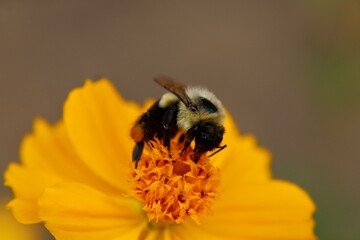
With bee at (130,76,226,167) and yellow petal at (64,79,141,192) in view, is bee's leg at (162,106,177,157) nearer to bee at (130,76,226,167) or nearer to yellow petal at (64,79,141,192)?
bee at (130,76,226,167)

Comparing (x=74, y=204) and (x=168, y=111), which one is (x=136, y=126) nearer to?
(x=168, y=111)

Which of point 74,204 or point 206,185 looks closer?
point 74,204

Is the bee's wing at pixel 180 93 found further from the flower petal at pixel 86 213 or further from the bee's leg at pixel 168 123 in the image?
the flower petal at pixel 86 213

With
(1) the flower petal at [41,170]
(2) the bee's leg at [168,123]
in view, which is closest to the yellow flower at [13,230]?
(1) the flower petal at [41,170]

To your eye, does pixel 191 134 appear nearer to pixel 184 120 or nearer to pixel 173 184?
pixel 184 120

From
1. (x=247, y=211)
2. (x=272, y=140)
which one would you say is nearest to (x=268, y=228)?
(x=247, y=211)

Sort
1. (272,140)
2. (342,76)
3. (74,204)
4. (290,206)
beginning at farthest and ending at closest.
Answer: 1. (272,140)
2. (342,76)
3. (290,206)
4. (74,204)
